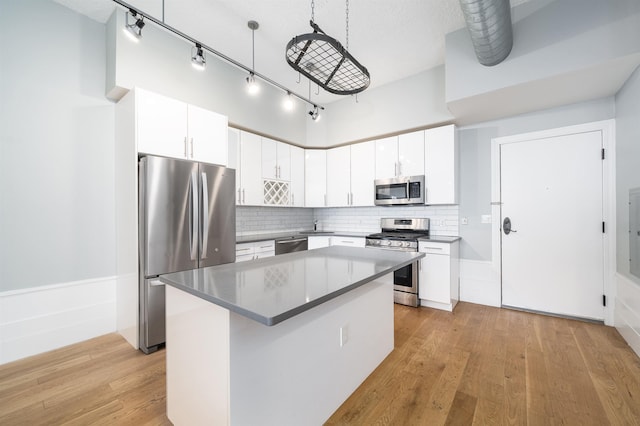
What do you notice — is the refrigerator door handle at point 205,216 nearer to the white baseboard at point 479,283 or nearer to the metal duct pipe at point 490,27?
the metal duct pipe at point 490,27

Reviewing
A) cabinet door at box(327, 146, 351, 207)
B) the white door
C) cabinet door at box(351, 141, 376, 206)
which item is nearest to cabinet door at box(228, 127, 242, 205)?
cabinet door at box(327, 146, 351, 207)

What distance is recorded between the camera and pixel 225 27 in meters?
2.84

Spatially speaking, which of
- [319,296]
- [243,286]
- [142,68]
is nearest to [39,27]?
[142,68]

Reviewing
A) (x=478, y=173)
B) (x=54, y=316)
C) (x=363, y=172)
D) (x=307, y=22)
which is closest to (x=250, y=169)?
(x=363, y=172)

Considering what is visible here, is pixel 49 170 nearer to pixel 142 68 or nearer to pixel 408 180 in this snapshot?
pixel 142 68

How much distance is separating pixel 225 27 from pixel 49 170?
7.37 ft

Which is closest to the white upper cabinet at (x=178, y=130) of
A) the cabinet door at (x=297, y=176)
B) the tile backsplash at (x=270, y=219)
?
the tile backsplash at (x=270, y=219)

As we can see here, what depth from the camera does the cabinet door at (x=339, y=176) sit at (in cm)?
449

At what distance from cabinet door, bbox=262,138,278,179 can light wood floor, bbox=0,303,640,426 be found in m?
2.60

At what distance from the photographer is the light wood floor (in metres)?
1.61

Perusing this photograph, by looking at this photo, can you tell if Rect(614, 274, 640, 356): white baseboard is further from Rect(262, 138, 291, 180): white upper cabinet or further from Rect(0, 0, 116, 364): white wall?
Rect(0, 0, 116, 364): white wall

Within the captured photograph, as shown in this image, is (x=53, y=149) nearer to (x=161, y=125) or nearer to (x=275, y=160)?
(x=161, y=125)

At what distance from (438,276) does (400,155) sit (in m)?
1.78

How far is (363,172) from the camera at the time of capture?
4.32 meters
